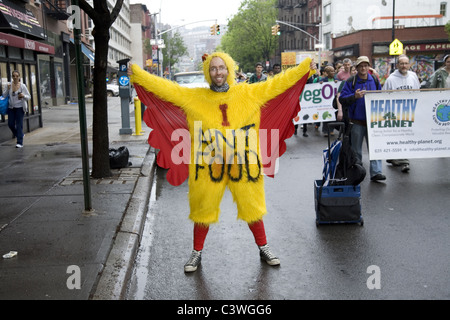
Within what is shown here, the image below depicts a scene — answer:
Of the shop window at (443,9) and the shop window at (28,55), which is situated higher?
the shop window at (443,9)

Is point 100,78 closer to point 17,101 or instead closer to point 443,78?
point 17,101

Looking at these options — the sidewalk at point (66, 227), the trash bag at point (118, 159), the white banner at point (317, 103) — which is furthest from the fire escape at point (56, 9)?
the trash bag at point (118, 159)

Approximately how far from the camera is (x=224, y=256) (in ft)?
16.1

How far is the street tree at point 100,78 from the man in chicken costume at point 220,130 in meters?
3.30

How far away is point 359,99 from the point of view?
809cm

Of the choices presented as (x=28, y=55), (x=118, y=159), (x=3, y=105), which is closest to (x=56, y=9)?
(x=28, y=55)

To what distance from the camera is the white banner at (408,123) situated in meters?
8.09

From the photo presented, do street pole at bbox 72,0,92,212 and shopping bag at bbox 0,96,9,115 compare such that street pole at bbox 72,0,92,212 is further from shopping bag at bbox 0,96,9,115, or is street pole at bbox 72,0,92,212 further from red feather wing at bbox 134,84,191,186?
shopping bag at bbox 0,96,9,115

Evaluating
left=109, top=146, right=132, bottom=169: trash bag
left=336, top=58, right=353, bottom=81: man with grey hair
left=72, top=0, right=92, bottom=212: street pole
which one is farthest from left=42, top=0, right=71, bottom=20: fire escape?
left=72, top=0, right=92, bottom=212: street pole

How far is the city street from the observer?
4.09 metres

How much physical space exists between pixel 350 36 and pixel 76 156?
3958 centimetres

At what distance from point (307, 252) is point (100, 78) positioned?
4.47 m

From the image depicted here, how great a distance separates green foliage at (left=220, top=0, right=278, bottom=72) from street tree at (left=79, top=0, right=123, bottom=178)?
72478mm

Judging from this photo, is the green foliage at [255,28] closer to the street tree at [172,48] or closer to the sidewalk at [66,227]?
the street tree at [172,48]
